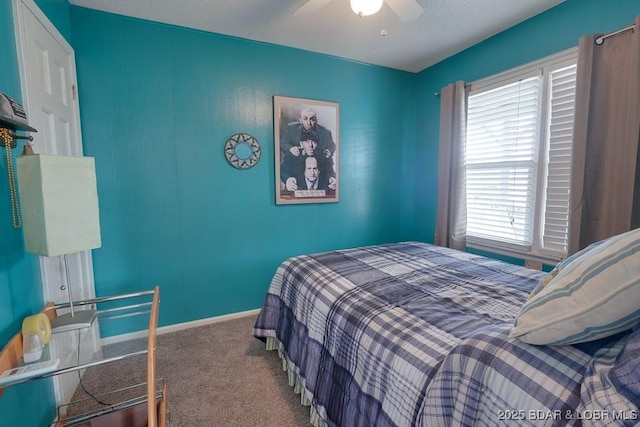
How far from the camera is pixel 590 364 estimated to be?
709 mm

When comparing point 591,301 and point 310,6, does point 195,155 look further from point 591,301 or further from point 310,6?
point 591,301

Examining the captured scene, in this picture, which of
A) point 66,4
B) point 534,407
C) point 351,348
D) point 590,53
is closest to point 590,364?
point 534,407

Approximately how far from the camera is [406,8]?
5.49 feet

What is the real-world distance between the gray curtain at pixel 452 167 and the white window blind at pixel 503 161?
4.6 inches

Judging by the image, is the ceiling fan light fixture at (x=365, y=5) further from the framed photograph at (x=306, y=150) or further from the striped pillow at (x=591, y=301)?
the striped pillow at (x=591, y=301)

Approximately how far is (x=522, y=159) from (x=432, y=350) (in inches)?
83.5

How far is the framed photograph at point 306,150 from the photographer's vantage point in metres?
2.76

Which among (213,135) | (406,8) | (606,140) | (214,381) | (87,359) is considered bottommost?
(214,381)

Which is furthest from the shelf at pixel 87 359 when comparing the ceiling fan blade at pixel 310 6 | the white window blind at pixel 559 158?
the white window blind at pixel 559 158

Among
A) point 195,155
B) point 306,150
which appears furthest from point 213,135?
point 306,150

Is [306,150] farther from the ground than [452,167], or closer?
farther from the ground

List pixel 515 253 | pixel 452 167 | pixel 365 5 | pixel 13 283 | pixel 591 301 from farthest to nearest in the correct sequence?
pixel 452 167 < pixel 515 253 < pixel 365 5 < pixel 13 283 < pixel 591 301

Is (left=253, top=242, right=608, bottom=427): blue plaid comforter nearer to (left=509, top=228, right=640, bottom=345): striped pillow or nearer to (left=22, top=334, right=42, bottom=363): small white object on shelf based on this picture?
(left=509, top=228, right=640, bottom=345): striped pillow

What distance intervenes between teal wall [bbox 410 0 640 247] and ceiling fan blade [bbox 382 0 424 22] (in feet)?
3.96
